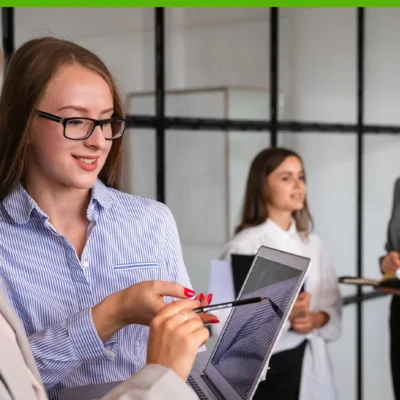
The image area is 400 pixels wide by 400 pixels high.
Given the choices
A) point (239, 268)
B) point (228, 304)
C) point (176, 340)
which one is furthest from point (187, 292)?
point (239, 268)

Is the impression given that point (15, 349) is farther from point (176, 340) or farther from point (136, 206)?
point (136, 206)

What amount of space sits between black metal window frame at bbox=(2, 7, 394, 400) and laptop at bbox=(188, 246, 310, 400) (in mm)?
1252

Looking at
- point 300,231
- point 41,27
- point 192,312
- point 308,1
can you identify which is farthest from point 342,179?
point 192,312

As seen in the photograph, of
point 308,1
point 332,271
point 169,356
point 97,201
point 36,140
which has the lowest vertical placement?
point 332,271

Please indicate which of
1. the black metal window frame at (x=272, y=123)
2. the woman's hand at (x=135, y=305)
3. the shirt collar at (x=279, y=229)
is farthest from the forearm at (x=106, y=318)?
the shirt collar at (x=279, y=229)

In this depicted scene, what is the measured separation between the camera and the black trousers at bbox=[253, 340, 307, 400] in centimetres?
290

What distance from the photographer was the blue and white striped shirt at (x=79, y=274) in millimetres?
1383

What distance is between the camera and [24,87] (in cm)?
148

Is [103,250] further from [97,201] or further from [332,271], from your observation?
[332,271]

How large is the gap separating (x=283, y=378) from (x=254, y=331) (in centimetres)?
171

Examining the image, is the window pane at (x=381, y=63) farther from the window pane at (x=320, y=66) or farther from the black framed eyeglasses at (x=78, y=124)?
the black framed eyeglasses at (x=78, y=124)

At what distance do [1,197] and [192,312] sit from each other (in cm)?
59

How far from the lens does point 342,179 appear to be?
4.44 metres

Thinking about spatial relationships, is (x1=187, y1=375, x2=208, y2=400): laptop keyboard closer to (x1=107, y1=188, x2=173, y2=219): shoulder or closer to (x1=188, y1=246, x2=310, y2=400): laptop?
(x1=188, y1=246, x2=310, y2=400): laptop
